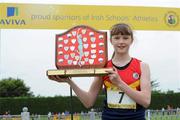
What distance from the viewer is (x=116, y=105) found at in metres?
2.37

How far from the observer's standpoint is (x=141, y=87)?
2.36 metres

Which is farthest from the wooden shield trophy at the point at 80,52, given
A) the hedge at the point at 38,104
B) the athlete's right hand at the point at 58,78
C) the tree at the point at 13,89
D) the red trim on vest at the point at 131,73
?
the tree at the point at 13,89

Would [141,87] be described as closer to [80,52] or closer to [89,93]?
[89,93]

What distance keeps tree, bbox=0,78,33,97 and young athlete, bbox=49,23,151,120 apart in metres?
38.1

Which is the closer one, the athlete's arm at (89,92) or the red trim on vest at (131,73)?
the red trim on vest at (131,73)

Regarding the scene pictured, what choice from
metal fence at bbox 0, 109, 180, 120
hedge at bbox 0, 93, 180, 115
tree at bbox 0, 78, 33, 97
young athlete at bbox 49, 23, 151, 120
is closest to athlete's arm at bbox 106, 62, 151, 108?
young athlete at bbox 49, 23, 151, 120

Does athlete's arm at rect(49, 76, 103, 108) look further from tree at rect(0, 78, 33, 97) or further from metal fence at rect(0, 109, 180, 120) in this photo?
tree at rect(0, 78, 33, 97)

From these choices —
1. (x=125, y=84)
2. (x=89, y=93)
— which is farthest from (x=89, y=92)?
(x=125, y=84)

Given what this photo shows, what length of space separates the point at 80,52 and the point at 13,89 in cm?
3850

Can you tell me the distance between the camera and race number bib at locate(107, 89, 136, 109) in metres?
2.35

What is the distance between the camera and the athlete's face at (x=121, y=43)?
2393mm

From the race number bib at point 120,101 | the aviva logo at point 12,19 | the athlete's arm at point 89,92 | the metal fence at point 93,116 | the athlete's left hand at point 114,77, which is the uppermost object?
the aviva logo at point 12,19

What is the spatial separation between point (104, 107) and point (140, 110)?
0.19 metres

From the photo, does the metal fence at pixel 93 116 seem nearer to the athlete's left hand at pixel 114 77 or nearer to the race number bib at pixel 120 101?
the race number bib at pixel 120 101
